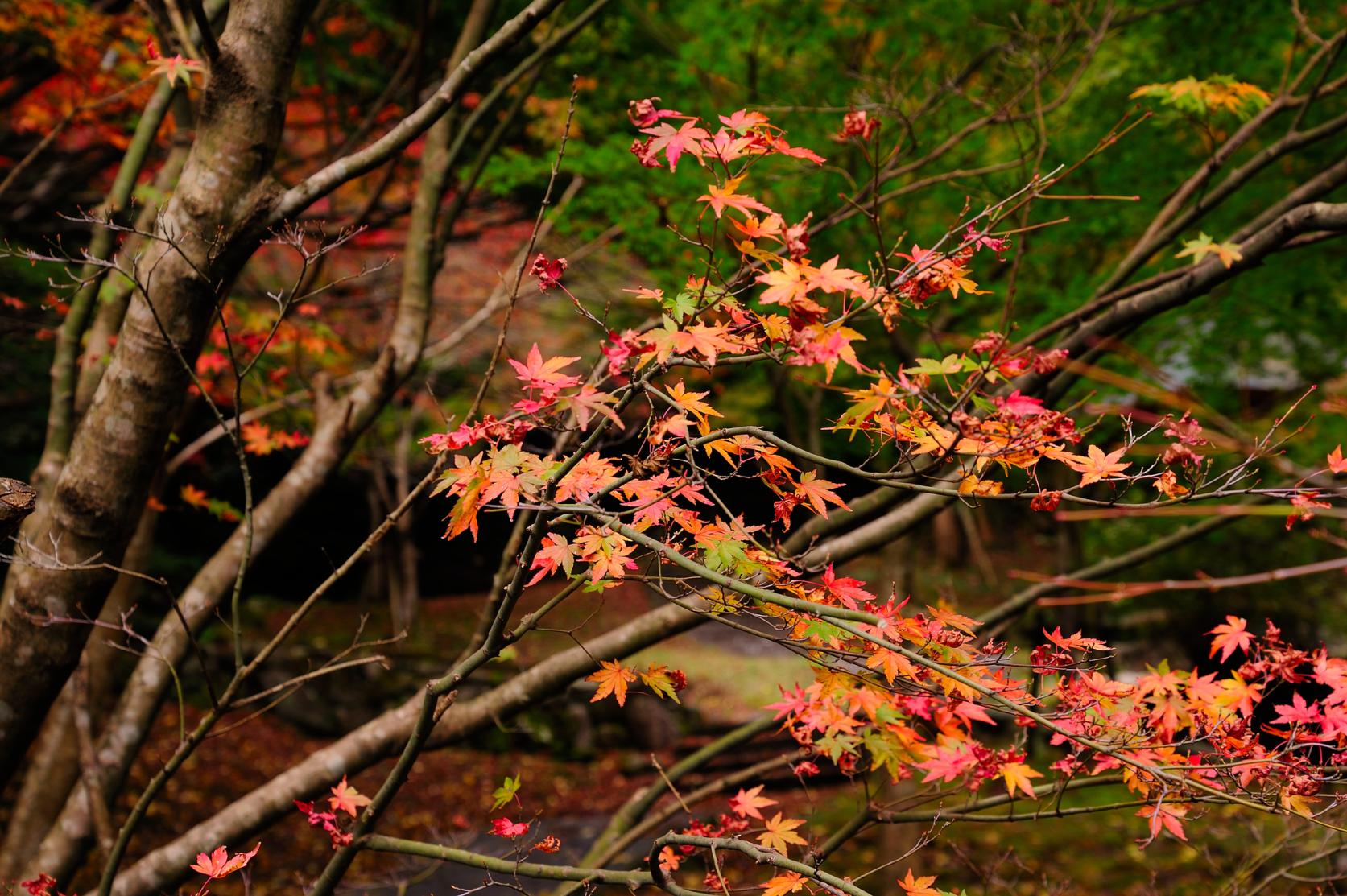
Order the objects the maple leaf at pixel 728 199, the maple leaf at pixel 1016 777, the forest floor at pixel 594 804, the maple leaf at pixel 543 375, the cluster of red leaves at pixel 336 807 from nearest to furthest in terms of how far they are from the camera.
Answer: the maple leaf at pixel 728 199 < the maple leaf at pixel 543 375 < the maple leaf at pixel 1016 777 < the cluster of red leaves at pixel 336 807 < the forest floor at pixel 594 804

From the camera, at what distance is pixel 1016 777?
91.0 inches

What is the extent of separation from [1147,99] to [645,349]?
4.63 metres

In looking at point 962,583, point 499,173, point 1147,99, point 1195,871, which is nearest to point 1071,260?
point 1147,99

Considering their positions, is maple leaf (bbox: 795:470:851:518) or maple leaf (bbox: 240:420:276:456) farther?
maple leaf (bbox: 240:420:276:456)

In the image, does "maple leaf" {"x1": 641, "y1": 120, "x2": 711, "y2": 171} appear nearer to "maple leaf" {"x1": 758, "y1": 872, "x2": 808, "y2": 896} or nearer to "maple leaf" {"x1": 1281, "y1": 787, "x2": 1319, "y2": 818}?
"maple leaf" {"x1": 758, "y1": 872, "x2": 808, "y2": 896}

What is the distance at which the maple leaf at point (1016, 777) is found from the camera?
228cm

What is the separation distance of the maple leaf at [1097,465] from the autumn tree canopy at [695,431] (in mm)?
54

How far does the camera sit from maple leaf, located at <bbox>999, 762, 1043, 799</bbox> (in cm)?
228

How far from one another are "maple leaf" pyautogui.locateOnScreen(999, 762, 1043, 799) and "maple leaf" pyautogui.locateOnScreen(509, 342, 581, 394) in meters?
1.62

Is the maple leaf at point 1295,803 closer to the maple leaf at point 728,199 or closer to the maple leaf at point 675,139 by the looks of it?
the maple leaf at point 728,199

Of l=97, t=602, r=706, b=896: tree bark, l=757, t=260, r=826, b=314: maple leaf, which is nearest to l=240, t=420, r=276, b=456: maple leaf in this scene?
l=97, t=602, r=706, b=896: tree bark

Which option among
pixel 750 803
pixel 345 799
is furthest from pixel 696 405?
pixel 345 799

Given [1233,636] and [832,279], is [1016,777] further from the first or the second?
[832,279]

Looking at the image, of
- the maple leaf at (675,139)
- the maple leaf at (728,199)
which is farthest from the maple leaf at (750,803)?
the maple leaf at (675,139)
